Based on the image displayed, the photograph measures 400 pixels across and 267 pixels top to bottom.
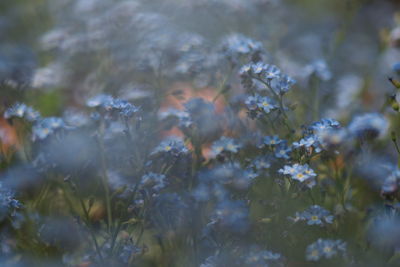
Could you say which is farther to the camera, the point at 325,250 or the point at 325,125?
the point at 325,125

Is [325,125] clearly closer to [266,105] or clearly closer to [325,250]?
[266,105]

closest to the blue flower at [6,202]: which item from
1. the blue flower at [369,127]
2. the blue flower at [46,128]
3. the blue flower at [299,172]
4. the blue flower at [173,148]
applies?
the blue flower at [46,128]

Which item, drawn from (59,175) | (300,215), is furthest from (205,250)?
(59,175)

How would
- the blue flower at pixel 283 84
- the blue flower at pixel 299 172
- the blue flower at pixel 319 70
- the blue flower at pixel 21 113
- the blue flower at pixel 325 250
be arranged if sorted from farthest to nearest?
the blue flower at pixel 319 70 → the blue flower at pixel 21 113 → the blue flower at pixel 283 84 → the blue flower at pixel 299 172 → the blue flower at pixel 325 250

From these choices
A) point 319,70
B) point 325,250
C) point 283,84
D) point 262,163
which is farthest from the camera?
point 319,70

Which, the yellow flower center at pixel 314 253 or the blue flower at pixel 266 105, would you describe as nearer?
the yellow flower center at pixel 314 253

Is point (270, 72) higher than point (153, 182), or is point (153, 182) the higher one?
point (270, 72)

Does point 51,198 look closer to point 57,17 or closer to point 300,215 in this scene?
point 300,215

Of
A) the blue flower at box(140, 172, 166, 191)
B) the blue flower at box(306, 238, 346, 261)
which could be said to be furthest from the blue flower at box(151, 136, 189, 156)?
the blue flower at box(306, 238, 346, 261)

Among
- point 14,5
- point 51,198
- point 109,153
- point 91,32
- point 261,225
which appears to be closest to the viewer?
point 261,225

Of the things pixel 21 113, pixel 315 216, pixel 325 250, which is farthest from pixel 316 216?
pixel 21 113

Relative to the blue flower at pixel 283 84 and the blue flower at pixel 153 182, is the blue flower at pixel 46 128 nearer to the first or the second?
the blue flower at pixel 153 182

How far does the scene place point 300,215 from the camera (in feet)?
6.42

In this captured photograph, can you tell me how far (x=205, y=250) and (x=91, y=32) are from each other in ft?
7.25
